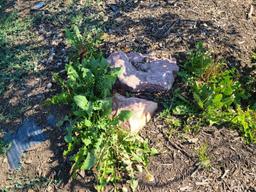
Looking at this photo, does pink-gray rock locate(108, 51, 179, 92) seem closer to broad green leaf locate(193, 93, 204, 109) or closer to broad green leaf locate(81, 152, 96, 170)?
broad green leaf locate(193, 93, 204, 109)

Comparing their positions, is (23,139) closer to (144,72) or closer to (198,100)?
(144,72)

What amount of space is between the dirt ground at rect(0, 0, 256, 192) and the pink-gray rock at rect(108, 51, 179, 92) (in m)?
0.24

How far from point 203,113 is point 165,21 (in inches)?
58.0

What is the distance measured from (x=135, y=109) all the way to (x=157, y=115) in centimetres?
28

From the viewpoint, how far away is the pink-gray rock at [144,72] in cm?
440

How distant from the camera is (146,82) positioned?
173 inches

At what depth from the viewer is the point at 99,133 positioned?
13.3ft

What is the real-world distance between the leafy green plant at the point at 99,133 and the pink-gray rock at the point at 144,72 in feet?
0.58

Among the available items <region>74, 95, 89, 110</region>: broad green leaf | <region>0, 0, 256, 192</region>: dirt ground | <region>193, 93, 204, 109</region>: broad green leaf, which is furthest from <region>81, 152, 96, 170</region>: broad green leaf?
<region>193, 93, 204, 109</region>: broad green leaf

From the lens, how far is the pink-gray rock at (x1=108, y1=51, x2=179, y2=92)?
440 cm

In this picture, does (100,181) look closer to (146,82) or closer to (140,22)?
(146,82)

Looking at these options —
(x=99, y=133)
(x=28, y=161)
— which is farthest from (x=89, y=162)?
(x=28, y=161)

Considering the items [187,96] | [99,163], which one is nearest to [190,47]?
[187,96]

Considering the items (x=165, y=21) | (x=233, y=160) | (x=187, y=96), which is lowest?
(x=233, y=160)
